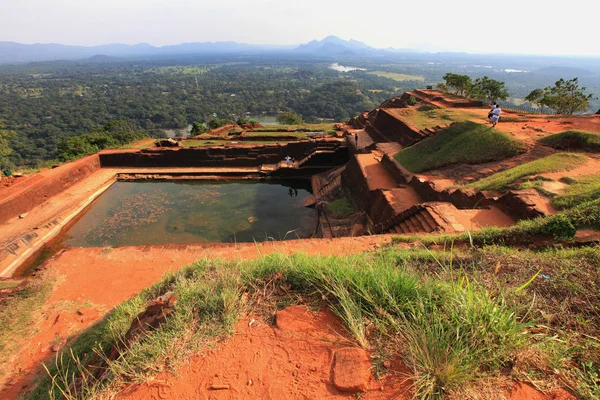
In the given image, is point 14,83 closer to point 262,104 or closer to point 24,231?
point 262,104

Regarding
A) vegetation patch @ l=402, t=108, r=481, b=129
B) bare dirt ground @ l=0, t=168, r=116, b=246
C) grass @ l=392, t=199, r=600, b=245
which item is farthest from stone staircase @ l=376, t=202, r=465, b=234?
bare dirt ground @ l=0, t=168, r=116, b=246

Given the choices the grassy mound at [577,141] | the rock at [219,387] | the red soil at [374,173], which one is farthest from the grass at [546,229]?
the red soil at [374,173]

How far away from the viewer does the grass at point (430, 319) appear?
181cm

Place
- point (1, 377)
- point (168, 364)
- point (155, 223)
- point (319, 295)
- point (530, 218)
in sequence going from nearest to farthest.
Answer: point (168, 364)
point (319, 295)
point (1, 377)
point (530, 218)
point (155, 223)

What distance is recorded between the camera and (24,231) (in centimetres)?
1130

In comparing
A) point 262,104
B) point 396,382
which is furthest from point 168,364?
point 262,104

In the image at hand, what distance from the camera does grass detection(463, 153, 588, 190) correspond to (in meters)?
7.73

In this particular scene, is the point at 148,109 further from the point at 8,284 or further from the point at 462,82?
the point at 8,284

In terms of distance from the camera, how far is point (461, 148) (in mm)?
10859

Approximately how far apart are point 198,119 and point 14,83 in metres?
144

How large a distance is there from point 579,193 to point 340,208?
763 cm

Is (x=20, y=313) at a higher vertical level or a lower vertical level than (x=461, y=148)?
lower

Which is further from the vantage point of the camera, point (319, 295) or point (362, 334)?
point (319, 295)

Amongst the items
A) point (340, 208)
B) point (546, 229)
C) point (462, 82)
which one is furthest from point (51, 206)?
point (462, 82)
